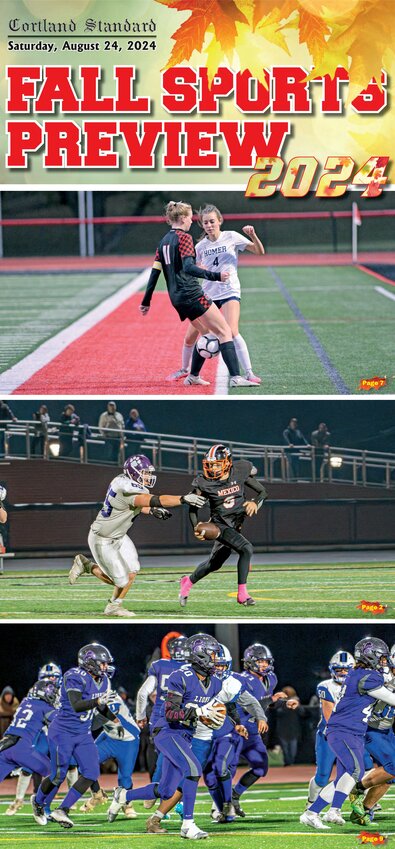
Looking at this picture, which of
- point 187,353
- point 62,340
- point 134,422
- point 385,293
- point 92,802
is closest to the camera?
point 92,802

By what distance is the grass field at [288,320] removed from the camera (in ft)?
29.8

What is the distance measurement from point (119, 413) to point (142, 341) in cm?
59

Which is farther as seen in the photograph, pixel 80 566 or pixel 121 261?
pixel 121 261

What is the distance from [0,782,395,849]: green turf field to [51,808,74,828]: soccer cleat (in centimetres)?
3

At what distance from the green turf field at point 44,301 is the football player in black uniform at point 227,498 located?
1.92 m

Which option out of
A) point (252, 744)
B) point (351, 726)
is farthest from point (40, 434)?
point (351, 726)

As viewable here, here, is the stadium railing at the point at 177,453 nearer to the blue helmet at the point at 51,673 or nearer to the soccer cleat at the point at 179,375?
the soccer cleat at the point at 179,375

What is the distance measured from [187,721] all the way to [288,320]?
426 cm

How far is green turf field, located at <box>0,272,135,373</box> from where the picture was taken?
10328mm

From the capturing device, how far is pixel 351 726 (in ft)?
25.0

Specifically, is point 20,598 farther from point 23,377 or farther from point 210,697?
point 210,697

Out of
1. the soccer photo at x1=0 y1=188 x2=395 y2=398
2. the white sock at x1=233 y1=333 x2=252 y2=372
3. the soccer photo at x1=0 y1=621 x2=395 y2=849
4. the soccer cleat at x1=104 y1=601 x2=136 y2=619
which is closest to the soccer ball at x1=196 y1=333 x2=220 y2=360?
the soccer photo at x1=0 y1=188 x2=395 y2=398

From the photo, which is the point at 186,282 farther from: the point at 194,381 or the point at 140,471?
the point at 140,471

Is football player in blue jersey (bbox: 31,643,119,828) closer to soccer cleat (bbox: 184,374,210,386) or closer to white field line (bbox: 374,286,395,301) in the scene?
soccer cleat (bbox: 184,374,210,386)
